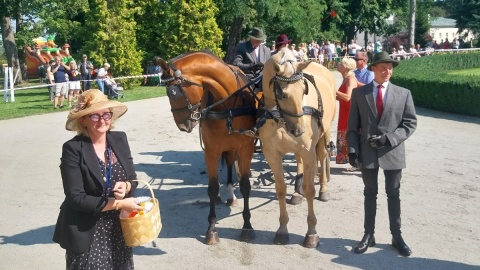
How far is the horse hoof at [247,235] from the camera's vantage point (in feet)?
21.4

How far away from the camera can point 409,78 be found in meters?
18.9

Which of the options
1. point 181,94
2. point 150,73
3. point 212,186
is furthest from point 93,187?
point 150,73

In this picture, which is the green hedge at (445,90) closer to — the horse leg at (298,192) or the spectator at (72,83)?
the horse leg at (298,192)

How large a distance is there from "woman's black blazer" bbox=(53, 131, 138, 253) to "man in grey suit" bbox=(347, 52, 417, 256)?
295cm

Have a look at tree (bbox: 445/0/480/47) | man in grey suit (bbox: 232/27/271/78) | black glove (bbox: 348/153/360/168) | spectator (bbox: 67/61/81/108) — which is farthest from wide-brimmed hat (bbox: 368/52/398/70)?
tree (bbox: 445/0/480/47)

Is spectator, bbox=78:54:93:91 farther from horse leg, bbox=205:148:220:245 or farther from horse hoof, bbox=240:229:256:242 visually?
horse hoof, bbox=240:229:256:242

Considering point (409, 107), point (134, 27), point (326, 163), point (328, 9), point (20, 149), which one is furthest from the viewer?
point (328, 9)

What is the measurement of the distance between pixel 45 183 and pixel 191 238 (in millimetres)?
3940

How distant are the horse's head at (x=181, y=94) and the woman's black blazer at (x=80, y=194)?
2.56 meters

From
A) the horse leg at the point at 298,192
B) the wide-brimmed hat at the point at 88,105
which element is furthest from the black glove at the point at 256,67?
the wide-brimmed hat at the point at 88,105

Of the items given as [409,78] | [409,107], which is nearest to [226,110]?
[409,107]

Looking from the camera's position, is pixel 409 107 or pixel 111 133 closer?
pixel 111 133

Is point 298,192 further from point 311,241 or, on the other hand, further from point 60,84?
point 60,84

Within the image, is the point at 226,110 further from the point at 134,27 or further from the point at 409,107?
the point at 134,27
